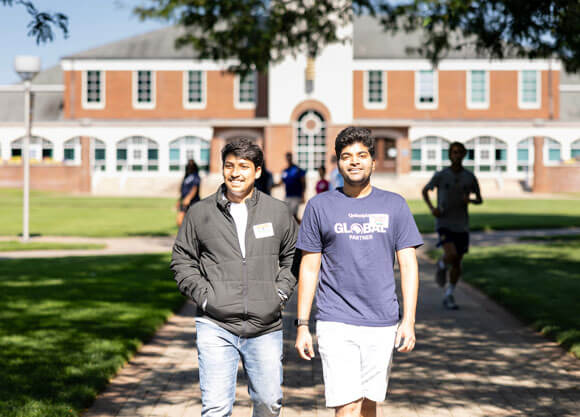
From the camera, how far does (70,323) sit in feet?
29.6

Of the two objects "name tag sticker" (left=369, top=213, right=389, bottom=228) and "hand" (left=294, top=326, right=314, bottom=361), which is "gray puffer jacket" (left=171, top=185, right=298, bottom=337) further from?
"name tag sticker" (left=369, top=213, right=389, bottom=228)

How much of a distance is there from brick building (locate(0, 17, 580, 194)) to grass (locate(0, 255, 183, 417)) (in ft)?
115

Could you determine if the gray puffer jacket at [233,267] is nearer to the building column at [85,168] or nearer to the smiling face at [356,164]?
the smiling face at [356,164]

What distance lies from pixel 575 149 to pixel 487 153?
5.60 meters

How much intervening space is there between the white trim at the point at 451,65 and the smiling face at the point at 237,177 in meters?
46.8

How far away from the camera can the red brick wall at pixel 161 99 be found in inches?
1996

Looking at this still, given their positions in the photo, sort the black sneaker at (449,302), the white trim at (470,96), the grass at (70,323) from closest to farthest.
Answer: the grass at (70,323) → the black sneaker at (449,302) → the white trim at (470,96)

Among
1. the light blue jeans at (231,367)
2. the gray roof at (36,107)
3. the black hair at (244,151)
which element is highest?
the gray roof at (36,107)

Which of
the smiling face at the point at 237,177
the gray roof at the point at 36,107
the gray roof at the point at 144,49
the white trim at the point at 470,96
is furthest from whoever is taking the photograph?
the gray roof at the point at 36,107

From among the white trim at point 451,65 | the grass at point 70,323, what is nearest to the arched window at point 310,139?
the white trim at point 451,65

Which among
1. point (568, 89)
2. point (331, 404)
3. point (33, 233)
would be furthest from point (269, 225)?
point (568, 89)

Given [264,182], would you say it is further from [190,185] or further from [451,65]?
[451,65]

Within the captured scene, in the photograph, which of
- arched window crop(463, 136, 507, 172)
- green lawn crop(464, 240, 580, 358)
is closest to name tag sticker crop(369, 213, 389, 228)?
green lawn crop(464, 240, 580, 358)

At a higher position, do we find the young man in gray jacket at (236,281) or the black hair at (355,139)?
the black hair at (355,139)
